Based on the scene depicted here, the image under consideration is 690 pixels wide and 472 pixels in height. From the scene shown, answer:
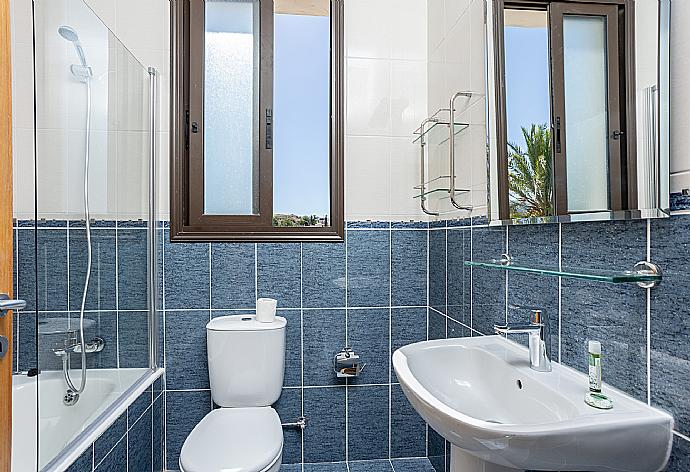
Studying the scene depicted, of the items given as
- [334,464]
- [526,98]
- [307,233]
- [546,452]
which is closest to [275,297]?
[307,233]

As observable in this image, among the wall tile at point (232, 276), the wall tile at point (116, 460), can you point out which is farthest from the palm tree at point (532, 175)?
the wall tile at point (116, 460)

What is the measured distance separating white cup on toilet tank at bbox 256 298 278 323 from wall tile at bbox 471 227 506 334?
2.93 ft

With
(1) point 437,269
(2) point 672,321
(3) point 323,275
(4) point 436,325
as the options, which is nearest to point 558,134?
(2) point 672,321

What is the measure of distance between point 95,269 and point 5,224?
0.53 meters

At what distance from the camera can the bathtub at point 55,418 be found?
1.28 metres

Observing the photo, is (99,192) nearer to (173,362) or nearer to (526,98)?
(173,362)

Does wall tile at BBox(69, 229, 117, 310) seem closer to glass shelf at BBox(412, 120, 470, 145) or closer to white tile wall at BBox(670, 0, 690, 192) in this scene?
glass shelf at BBox(412, 120, 470, 145)

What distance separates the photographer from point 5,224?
1201 millimetres

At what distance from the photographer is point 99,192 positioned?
177 cm

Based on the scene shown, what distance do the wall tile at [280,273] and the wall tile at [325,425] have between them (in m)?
0.46

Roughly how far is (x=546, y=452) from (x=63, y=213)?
Result: 141cm

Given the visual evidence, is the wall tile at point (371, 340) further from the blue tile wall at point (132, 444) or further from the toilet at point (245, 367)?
the blue tile wall at point (132, 444)

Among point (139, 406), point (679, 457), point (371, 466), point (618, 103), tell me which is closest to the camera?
point (679, 457)

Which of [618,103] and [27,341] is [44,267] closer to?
[27,341]
